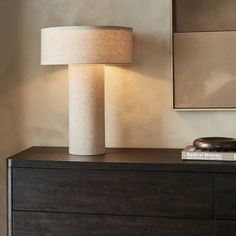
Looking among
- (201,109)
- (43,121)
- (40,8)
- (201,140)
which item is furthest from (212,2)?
(43,121)

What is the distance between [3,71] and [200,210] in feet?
3.79

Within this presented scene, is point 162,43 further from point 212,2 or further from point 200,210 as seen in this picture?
point 200,210

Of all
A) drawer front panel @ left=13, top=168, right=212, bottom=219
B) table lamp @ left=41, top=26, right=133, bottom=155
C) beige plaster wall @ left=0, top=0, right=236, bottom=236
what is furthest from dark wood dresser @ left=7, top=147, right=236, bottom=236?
beige plaster wall @ left=0, top=0, right=236, bottom=236

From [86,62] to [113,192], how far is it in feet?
1.71

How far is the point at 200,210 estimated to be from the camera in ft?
6.48

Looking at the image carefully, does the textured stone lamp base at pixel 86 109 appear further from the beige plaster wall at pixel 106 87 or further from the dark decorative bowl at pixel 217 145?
the dark decorative bowl at pixel 217 145

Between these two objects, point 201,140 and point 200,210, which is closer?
point 200,210

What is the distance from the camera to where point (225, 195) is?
1947 mm

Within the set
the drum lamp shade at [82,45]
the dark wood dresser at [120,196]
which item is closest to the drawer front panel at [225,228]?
the dark wood dresser at [120,196]

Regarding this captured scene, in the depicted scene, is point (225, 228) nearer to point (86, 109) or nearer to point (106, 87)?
point (86, 109)

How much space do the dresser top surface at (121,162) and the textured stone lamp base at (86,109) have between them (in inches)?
2.3

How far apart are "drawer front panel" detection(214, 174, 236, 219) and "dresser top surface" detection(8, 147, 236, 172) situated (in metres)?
0.03

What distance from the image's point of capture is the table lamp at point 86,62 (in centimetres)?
208

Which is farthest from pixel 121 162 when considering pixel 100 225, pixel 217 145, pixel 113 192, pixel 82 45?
pixel 82 45
